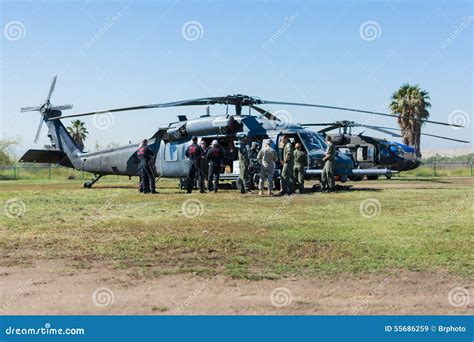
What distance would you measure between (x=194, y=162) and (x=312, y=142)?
152 inches

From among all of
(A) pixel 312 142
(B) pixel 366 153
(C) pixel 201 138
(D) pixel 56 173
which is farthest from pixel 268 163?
(D) pixel 56 173

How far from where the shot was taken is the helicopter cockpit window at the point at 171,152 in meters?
21.6

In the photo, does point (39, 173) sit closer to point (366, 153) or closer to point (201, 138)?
point (366, 153)

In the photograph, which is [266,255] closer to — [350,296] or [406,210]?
[350,296]

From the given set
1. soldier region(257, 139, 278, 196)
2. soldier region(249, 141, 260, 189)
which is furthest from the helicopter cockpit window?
soldier region(257, 139, 278, 196)

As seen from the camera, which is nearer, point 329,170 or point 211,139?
point 329,170

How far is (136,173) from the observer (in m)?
22.9

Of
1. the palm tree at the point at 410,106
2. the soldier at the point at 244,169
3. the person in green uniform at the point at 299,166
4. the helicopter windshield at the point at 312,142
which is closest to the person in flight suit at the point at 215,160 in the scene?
the soldier at the point at 244,169

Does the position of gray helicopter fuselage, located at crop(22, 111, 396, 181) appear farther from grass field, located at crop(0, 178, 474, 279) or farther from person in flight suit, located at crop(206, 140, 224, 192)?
grass field, located at crop(0, 178, 474, 279)

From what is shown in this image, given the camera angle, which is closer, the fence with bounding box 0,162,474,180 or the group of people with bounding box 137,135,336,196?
the group of people with bounding box 137,135,336,196

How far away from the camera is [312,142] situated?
19688mm

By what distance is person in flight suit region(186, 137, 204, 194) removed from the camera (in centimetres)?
1953

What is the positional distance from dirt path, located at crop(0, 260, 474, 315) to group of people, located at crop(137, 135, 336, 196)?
37.4 feet

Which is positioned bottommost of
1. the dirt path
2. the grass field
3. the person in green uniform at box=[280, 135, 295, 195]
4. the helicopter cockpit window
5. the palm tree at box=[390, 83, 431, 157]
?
the dirt path
